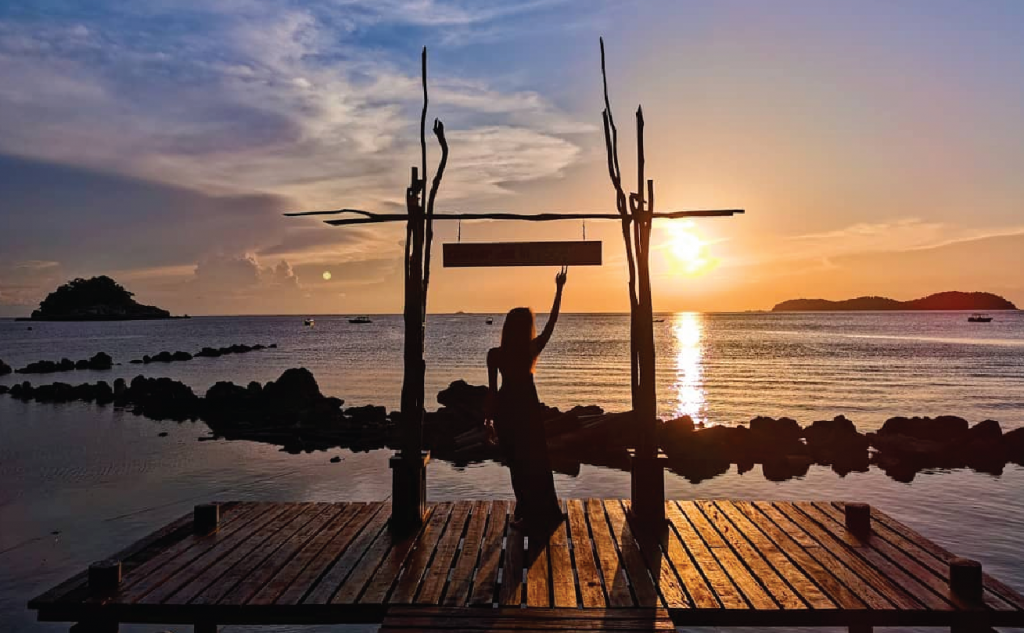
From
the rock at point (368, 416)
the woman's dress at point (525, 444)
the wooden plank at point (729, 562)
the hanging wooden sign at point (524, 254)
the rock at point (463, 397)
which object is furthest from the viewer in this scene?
the rock at point (368, 416)

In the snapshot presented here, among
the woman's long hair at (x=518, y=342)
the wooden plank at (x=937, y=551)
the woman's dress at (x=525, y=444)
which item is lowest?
the wooden plank at (x=937, y=551)

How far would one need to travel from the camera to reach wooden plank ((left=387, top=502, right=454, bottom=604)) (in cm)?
646

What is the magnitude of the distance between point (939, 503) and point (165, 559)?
65.3 ft

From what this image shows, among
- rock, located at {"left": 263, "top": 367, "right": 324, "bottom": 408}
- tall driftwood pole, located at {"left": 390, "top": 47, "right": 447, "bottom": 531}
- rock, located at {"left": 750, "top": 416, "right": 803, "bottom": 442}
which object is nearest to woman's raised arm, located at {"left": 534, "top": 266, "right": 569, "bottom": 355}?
tall driftwood pole, located at {"left": 390, "top": 47, "right": 447, "bottom": 531}

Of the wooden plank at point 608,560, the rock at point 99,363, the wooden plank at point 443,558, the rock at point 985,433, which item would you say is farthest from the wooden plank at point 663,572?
the rock at point 99,363

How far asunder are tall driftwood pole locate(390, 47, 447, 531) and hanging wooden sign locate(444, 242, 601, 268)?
416mm

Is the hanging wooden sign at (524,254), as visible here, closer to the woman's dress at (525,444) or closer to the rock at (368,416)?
the woman's dress at (525,444)

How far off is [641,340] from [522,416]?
1.83 metres

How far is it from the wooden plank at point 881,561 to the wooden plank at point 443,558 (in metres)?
4.25

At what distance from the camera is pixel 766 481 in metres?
21.9

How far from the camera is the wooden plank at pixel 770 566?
20.5ft

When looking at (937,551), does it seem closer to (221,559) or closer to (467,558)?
(467,558)

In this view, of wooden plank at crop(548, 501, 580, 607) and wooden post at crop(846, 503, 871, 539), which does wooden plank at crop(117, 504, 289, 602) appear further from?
wooden post at crop(846, 503, 871, 539)

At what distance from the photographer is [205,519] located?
337 inches
